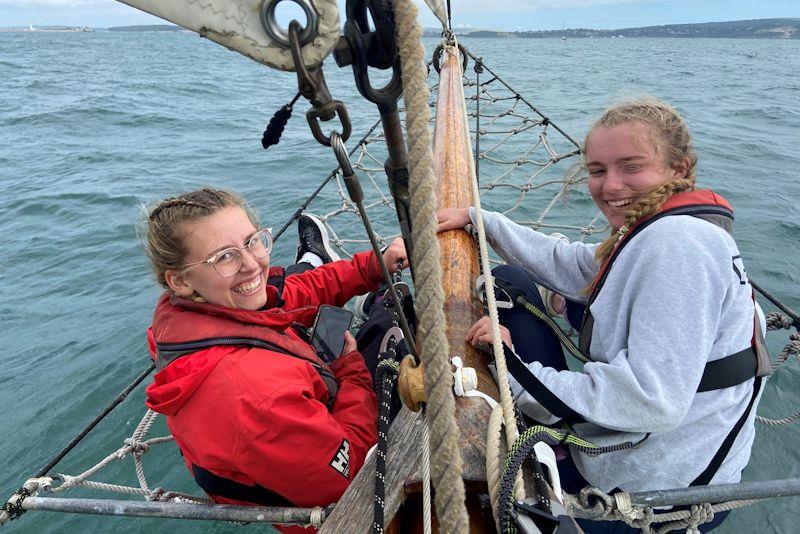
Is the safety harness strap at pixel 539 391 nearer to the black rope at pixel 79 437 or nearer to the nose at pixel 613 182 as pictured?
the nose at pixel 613 182

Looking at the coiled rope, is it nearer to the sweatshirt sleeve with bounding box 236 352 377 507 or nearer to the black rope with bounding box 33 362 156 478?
the sweatshirt sleeve with bounding box 236 352 377 507

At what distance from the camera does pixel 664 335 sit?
1.14 m

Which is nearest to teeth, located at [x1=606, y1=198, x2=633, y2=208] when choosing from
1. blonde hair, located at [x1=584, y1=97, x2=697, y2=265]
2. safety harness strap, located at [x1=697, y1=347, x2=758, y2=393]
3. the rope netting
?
blonde hair, located at [x1=584, y1=97, x2=697, y2=265]

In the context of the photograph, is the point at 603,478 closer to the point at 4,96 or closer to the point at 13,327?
the point at 13,327

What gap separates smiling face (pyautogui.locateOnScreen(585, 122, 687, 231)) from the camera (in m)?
1.46

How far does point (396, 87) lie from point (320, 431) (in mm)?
930

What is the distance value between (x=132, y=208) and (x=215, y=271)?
6.38 m

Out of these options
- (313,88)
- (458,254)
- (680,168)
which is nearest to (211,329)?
(313,88)

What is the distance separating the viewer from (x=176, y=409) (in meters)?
1.30

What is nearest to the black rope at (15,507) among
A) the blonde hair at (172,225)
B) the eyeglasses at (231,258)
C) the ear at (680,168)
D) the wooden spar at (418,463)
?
the blonde hair at (172,225)

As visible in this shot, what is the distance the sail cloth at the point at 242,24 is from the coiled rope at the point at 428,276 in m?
0.11

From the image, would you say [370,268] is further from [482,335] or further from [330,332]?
[482,335]

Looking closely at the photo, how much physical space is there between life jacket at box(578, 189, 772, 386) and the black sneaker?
2.14 m

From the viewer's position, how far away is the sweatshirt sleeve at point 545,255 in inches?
80.4
